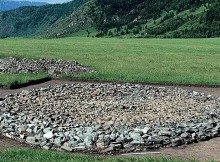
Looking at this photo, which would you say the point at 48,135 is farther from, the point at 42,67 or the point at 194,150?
the point at 42,67

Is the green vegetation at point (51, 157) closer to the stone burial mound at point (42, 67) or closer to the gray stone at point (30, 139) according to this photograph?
the gray stone at point (30, 139)

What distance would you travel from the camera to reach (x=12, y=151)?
21.3m

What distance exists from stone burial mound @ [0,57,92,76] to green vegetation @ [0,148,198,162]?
3609 centimetres

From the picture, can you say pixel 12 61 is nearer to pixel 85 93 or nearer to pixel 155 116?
pixel 85 93

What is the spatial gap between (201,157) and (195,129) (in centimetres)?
452

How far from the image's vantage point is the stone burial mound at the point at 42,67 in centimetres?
5919

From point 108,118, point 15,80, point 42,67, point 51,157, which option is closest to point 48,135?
point 51,157

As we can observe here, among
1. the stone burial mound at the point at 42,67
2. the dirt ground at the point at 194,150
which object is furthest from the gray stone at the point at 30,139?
the stone burial mound at the point at 42,67

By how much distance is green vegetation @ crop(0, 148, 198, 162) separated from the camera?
65.3 ft

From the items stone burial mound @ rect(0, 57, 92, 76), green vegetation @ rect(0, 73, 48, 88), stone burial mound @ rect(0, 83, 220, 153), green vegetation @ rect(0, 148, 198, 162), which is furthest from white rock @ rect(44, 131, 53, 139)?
stone burial mound @ rect(0, 57, 92, 76)

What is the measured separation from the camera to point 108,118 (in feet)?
95.3

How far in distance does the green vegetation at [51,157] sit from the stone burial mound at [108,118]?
179cm

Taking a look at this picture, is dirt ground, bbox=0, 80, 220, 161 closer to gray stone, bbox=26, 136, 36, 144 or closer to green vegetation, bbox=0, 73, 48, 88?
gray stone, bbox=26, 136, 36, 144

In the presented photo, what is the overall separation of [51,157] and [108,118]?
922 centimetres
